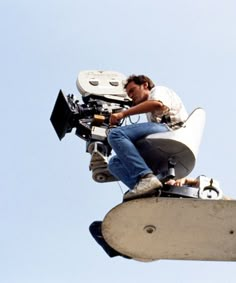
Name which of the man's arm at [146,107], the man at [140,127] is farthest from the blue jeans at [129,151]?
the man's arm at [146,107]

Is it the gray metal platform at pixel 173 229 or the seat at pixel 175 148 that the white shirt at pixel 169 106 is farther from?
the gray metal platform at pixel 173 229

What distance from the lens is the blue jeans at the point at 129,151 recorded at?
8.14 metres

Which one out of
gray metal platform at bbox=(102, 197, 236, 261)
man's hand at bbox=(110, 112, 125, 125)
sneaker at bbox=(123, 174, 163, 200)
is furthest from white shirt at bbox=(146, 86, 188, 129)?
gray metal platform at bbox=(102, 197, 236, 261)

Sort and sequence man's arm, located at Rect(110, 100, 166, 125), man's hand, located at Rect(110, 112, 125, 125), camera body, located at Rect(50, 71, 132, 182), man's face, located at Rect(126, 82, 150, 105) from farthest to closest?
camera body, located at Rect(50, 71, 132, 182)
man's face, located at Rect(126, 82, 150, 105)
man's hand, located at Rect(110, 112, 125, 125)
man's arm, located at Rect(110, 100, 166, 125)

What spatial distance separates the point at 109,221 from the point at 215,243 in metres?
0.96

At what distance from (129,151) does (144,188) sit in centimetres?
42

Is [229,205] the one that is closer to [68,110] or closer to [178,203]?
[178,203]

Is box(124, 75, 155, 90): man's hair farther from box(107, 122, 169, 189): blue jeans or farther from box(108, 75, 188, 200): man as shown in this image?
box(107, 122, 169, 189): blue jeans

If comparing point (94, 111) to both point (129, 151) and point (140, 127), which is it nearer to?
point (140, 127)

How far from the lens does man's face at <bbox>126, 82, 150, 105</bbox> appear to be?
8.67m

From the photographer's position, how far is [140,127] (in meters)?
8.45

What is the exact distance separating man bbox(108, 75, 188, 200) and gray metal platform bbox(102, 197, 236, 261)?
17cm

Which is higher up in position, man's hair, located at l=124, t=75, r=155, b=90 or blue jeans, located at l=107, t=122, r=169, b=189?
man's hair, located at l=124, t=75, r=155, b=90

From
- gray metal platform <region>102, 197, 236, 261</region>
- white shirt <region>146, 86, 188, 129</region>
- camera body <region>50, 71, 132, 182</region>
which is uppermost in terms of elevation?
white shirt <region>146, 86, 188, 129</region>
